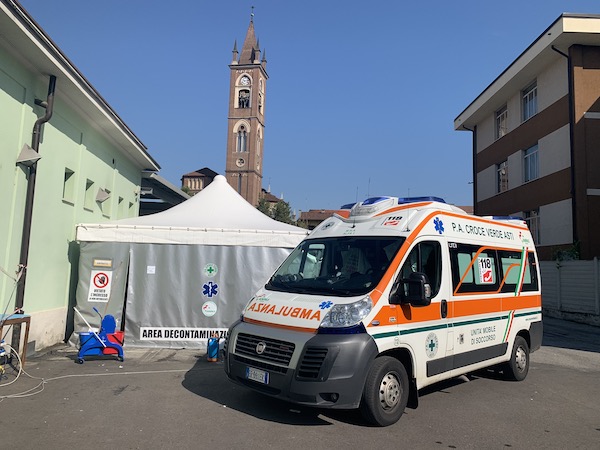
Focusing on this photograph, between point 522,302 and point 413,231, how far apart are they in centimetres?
325

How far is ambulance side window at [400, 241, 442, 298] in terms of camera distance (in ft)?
18.7

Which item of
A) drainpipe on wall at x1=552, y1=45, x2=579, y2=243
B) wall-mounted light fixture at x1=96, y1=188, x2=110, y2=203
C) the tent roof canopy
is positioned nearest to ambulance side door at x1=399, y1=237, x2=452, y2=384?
the tent roof canopy

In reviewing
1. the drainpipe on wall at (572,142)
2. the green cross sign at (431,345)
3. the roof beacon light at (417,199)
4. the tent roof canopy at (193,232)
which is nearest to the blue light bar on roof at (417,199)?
the roof beacon light at (417,199)

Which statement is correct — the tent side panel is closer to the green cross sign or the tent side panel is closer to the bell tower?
the green cross sign

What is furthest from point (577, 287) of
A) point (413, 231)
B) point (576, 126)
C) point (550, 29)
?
point (413, 231)

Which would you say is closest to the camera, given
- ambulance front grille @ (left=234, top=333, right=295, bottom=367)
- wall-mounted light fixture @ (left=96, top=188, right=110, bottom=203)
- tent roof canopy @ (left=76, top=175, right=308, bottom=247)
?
ambulance front grille @ (left=234, top=333, right=295, bottom=367)

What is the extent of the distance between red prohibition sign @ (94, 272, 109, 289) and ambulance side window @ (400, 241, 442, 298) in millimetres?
7245

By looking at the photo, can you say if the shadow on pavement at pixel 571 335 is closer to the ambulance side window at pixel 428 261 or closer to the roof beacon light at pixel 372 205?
the ambulance side window at pixel 428 261

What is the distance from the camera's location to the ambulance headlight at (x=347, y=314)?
194 inches

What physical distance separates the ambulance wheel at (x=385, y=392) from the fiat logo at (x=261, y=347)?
3.90 feet

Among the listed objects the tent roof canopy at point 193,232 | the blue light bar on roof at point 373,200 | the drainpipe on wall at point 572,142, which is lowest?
the tent roof canopy at point 193,232

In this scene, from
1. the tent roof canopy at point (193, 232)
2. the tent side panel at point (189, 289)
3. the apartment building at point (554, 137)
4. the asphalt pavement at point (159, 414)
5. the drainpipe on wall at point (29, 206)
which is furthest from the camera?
the apartment building at point (554, 137)

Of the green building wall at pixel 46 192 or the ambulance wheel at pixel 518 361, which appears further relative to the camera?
the green building wall at pixel 46 192

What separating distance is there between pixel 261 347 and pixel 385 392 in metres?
1.46
